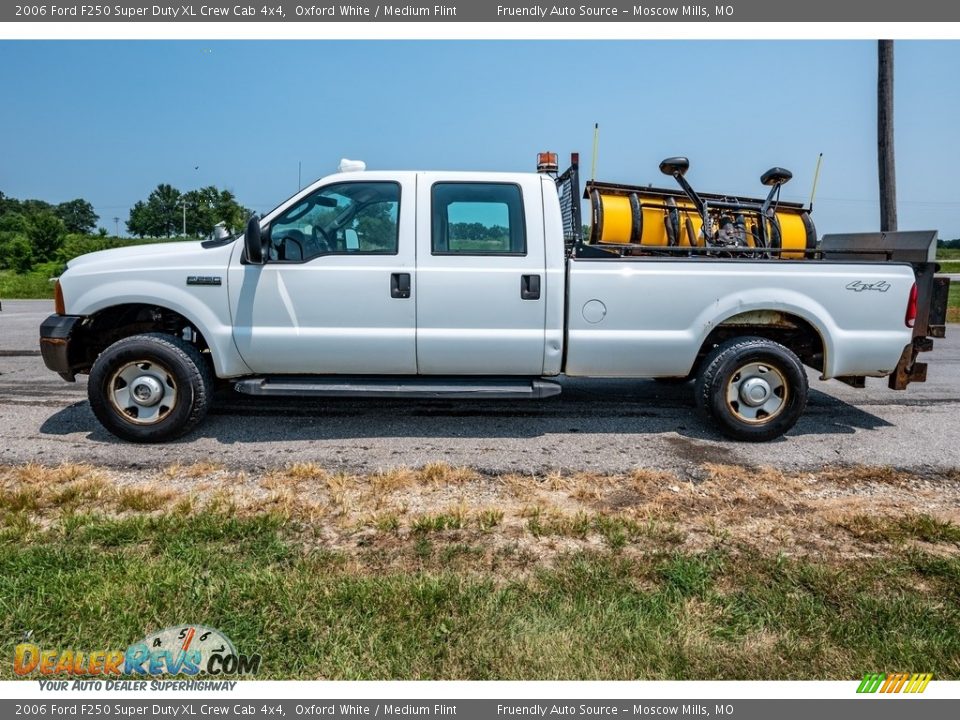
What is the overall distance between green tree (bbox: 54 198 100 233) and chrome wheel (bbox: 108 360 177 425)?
163m

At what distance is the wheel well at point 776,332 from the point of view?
17.3 ft

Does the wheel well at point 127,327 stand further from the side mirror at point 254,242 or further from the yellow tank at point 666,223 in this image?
the yellow tank at point 666,223

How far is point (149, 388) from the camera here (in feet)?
16.5

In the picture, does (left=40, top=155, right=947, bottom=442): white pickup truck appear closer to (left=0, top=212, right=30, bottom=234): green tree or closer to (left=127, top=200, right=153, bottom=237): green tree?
(left=0, top=212, right=30, bottom=234): green tree

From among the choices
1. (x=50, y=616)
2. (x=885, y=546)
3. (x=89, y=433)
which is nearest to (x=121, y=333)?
(x=89, y=433)

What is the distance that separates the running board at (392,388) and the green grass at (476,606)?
1.71m

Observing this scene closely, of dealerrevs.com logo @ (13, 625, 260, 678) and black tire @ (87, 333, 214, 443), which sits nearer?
dealerrevs.com logo @ (13, 625, 260, 678)

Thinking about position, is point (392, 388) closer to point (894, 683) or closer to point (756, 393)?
point (756, 393)

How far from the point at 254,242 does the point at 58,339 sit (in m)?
1.67

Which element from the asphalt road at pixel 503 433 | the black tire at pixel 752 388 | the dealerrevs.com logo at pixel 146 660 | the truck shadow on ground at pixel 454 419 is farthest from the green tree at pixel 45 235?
the dealerrevs.com logo at pixel 146 660

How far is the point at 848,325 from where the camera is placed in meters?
5.18

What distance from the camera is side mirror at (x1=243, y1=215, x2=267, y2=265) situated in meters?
4.71

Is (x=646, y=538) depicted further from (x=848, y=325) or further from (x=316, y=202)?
(x=316, y=202)

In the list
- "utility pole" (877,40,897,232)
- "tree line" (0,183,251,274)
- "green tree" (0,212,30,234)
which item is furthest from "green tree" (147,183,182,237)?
"utility pole" (877,40,897,232)
